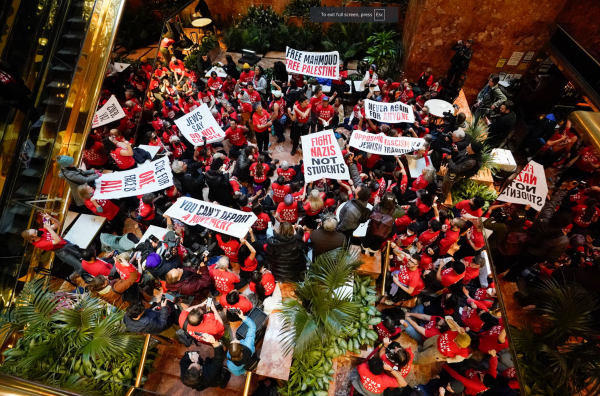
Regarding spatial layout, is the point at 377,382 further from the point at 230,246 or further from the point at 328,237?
the point at 230,246

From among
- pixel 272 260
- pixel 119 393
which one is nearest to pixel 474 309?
pixel 272 260

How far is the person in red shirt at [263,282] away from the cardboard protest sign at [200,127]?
4363 millimetres

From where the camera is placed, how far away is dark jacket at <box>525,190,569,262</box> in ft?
13.0

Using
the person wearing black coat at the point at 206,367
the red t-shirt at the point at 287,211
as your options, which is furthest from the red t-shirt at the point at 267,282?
the red t-shirt at the point at 287,211

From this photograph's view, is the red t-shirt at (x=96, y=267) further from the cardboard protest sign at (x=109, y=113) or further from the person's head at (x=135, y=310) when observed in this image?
the cardboard protest sign at (x=109, y=113)

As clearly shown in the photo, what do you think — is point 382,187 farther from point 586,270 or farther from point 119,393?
point 119,393

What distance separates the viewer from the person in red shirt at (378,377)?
4.14 metres

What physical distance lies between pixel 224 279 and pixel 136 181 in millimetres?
3037

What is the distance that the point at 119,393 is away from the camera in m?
4.31

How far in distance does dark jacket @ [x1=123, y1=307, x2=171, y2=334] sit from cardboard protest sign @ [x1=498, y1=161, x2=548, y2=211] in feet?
19.0

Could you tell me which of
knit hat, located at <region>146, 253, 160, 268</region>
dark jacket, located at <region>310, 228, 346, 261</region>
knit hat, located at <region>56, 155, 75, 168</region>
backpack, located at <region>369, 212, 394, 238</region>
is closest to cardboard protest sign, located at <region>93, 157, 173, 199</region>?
knit hat, located at <region>56, 155, 75, 168</region>

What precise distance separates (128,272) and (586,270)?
20.3ft

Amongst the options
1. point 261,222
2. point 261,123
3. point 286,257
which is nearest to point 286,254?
point 286,257

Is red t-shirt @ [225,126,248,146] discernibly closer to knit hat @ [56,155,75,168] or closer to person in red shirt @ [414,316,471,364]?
knit hat @ [56,155,75,168]
